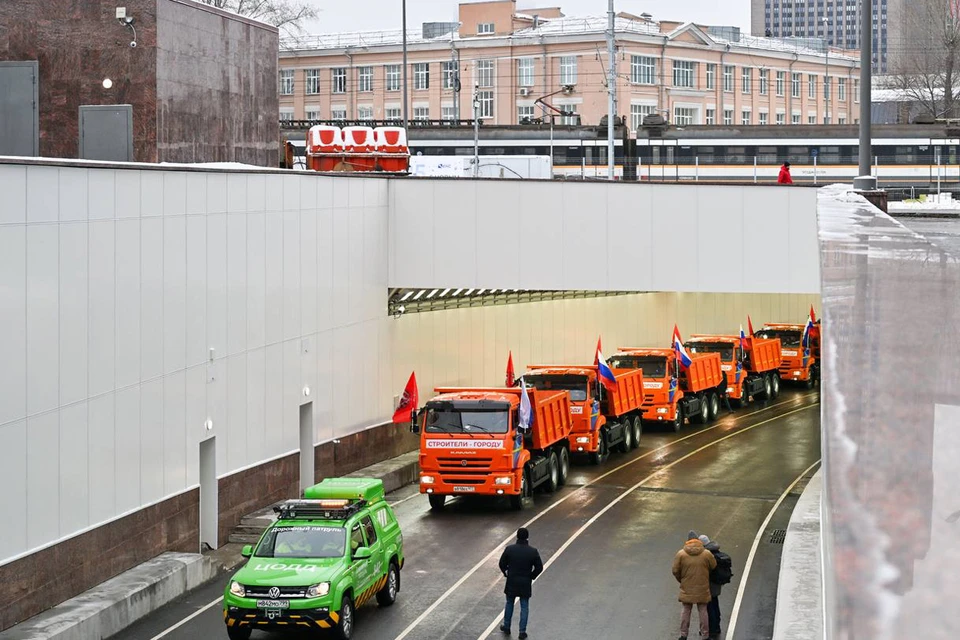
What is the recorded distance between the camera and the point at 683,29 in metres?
96.0

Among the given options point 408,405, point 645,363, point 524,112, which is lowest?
point 408,405

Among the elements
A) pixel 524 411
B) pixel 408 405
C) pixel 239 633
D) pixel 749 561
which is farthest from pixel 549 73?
pixel 239 633

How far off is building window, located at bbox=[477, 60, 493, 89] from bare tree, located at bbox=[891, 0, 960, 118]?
93.7ft

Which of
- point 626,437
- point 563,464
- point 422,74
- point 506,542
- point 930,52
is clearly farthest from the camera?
point 422,74

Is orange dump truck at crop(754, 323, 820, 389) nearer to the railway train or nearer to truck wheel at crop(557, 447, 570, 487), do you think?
the railway train

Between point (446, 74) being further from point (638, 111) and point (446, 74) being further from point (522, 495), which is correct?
Result: point (522, 495)

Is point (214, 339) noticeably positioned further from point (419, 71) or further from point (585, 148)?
point (419, 71)

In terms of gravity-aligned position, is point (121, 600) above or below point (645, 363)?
below

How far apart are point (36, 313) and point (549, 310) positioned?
2635 centimetres

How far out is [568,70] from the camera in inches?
3755

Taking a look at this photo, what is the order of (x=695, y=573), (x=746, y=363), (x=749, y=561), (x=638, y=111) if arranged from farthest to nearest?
1. (x=638, y=111)
2. (x=746, y=363)
3. (x=749, y=561)
4. (x=695, y=573)

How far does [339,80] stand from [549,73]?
57.7ft

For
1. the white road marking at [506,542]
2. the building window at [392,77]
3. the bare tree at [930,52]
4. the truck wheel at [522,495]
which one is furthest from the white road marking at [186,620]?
the building window at [392,77]

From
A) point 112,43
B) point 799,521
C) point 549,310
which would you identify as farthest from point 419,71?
point 799,521
